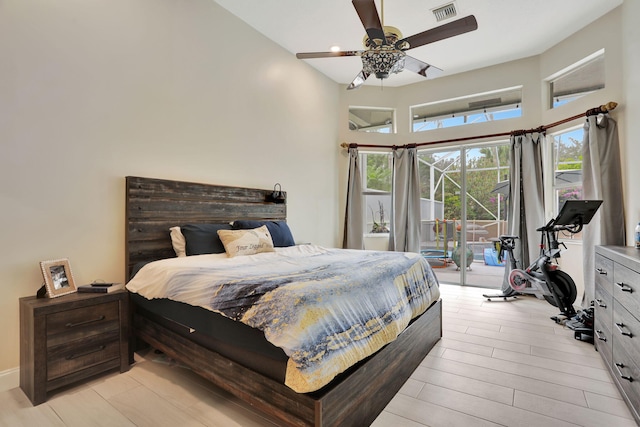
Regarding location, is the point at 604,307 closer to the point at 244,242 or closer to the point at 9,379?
the point at 244,242

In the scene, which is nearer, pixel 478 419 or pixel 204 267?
pixel 478 419

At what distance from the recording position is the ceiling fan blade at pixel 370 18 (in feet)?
7.20

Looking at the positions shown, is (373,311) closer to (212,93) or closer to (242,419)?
(242,419)

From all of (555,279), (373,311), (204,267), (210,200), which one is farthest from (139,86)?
(555,279)

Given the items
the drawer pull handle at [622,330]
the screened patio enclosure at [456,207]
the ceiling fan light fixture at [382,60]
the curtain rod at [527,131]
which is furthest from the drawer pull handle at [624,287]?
the screened patio enclosure at [456,207]

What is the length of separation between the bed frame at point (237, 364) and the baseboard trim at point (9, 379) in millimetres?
700

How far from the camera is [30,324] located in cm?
188

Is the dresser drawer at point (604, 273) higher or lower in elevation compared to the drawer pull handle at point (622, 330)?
higher

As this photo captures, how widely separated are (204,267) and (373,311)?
3.87 feet

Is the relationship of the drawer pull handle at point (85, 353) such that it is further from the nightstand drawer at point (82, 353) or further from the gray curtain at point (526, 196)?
the gray curtain at point (526, 196)

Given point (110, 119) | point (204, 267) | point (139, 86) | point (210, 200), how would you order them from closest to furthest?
point (204, 267)
point (110, 119)
point (139, 86)
point (210, 200)

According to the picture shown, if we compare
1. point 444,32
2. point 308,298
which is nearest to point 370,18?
point 444,32

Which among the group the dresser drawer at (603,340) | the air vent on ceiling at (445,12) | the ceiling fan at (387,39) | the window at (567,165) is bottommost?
the dresser drawer at (603,340)

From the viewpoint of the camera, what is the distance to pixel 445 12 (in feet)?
11.4
